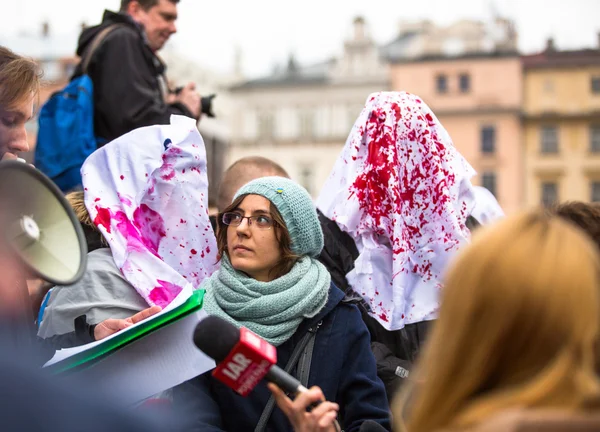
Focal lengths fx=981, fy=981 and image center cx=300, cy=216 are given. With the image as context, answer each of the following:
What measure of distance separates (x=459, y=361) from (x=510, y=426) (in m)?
0.22

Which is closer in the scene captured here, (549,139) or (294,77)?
(549,139)


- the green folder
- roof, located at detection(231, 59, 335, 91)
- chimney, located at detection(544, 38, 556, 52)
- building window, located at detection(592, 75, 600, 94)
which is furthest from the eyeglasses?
roof, located at detection(231, 59, 335, 91)

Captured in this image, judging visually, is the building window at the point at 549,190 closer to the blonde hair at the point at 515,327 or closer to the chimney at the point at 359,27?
the chimney at the point at 359,27

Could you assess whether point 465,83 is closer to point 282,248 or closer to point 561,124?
point 561,124

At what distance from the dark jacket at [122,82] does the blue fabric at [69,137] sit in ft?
0.33

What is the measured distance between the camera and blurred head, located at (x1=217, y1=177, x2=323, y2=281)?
3912mm

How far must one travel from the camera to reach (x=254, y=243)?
392cm

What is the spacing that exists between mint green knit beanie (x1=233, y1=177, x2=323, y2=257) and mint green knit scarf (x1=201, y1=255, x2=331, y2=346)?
131 mm

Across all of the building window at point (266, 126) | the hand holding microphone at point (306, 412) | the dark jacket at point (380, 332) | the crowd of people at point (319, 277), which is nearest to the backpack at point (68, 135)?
the crowd of people at point (319, 277)

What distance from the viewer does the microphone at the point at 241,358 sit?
2.49 m

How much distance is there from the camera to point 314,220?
4.04 metres

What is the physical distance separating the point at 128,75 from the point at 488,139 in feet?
168

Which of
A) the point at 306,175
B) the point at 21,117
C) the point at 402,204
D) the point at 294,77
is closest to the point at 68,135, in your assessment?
the point at 21,117

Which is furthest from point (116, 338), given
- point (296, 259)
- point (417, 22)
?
point (417, 22)
